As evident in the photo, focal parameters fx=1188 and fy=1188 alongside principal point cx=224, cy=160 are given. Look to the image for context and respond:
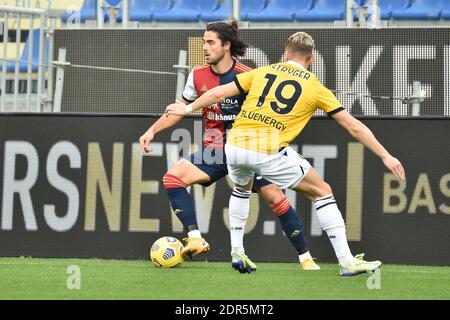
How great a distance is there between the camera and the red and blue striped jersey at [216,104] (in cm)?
1005

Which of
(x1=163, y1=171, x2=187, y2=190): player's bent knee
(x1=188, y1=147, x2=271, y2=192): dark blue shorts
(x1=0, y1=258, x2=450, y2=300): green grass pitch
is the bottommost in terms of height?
(x1=0, y1=258, x2=450, y2=300): green grass pitch

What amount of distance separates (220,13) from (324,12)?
1.47 meters

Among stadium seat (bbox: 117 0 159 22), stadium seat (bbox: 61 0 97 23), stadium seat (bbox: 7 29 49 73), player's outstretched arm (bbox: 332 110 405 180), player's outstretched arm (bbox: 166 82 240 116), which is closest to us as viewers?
player's outstretched arm (bbox: 332 110 405 180)

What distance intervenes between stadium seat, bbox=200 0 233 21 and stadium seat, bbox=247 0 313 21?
1.24ft

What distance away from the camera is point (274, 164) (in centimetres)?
923

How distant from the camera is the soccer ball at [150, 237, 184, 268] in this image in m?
9.93

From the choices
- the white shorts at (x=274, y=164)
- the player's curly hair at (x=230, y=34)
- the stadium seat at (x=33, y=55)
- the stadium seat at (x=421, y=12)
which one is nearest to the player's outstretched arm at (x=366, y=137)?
the white shorts at (x=274, y=164)

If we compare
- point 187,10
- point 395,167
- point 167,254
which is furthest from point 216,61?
point 187,10

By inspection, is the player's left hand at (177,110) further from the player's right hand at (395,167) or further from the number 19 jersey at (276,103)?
the player's right hand at (395,167)

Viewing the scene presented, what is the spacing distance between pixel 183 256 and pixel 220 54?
5.66ft

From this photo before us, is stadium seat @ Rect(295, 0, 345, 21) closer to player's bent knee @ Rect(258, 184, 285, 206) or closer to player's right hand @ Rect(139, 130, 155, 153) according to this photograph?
player's bent knee @ Rect(258, 184, 285, 206)

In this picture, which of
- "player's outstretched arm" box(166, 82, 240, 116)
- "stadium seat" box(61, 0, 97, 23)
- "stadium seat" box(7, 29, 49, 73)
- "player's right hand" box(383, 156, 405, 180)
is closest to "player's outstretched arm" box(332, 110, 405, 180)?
"player's right hand" box(383, 156, 405, 180)
